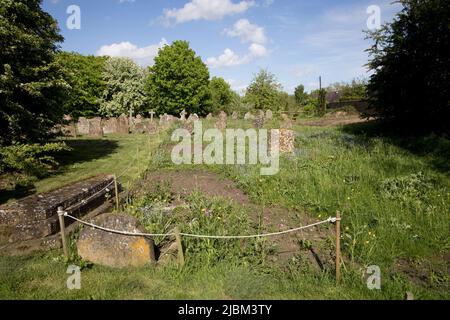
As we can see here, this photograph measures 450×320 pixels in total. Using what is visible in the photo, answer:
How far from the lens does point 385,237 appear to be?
19.3ft

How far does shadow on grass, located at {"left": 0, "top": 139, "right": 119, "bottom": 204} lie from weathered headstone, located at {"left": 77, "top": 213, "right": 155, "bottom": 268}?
434 centimetres

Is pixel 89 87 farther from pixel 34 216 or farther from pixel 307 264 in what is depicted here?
pixel 307 264

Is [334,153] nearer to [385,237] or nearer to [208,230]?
[385,237]

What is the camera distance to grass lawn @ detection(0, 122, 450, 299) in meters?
4.41

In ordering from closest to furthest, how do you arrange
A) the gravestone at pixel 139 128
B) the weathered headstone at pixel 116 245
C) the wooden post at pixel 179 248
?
1. the wooden post at pixel 179 248
2. the weathered headstone at pixel 116 245
3. the gravestone at pixel 139 128

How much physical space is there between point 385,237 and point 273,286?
2653mm

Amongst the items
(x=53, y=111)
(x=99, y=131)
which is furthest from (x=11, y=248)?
(x=99, y=131)

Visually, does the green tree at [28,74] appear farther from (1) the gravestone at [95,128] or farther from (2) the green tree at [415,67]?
(2) the green tree at [415,67]

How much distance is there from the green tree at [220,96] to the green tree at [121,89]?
1008 cm

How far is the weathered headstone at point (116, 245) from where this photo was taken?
16.9 ft

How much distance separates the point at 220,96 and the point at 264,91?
17616mm

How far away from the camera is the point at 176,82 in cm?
4184

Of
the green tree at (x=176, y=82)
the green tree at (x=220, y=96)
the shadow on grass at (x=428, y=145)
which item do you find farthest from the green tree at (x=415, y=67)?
the green tree at (x=220, y=96)

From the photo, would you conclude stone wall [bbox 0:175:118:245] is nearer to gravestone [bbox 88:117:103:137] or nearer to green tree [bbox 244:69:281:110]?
gravestone [bbox 88:117:103:137]
